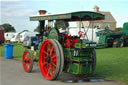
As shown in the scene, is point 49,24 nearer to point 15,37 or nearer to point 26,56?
point 26,56

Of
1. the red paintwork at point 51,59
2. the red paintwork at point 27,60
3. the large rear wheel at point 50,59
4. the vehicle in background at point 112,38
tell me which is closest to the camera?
the large rear wheel at point 50,59

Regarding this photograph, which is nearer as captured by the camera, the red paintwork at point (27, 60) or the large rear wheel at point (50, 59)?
the large rear wheel at point (50, 59)

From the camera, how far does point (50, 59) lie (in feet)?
21.0

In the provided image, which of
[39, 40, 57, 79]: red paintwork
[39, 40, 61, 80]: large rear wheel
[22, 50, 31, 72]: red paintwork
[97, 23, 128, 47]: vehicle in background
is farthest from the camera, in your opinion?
[97, 23, 128, 47]: vehicle in background

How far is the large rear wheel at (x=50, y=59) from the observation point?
19.4 ft

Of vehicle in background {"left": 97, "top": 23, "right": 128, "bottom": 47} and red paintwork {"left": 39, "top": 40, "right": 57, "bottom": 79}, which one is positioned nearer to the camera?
red paintwork {"left": 39, "top": 40, "right": 57, "bottom": 79}

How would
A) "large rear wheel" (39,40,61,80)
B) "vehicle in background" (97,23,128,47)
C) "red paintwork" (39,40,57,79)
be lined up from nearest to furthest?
"large rear wheel" (39,40,61,80), "red paintwork" (39,40,57,79), "vehicle in background" (97,23,128,47)

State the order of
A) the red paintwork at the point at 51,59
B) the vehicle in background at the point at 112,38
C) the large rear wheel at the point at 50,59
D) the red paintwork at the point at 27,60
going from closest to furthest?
the large rear wheel at the point at 50,59 → the red paintwork at the point at 51,59 → the red paintwork at the point at 27,60 → the vehicle in background at the point at 112,38

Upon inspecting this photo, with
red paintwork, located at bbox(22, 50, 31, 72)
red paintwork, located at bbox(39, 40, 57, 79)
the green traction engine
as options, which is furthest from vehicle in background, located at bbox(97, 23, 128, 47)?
red paintwork, located at bbox(39, 40, 57, 79)

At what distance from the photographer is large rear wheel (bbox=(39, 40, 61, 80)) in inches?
232

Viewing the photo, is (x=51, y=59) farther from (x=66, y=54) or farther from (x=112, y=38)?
(x=112, y=38)

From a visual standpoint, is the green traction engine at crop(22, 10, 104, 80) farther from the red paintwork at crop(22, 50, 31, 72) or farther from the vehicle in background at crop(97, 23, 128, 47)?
the vehicle in background at crop(97, 23, 128, 47)

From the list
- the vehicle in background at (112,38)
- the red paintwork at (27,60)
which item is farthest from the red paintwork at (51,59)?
the vehicle in background at (112,38)

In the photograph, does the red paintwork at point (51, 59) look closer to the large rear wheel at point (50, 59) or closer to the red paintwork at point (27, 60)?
the large rear wheel at point (50, 59)
